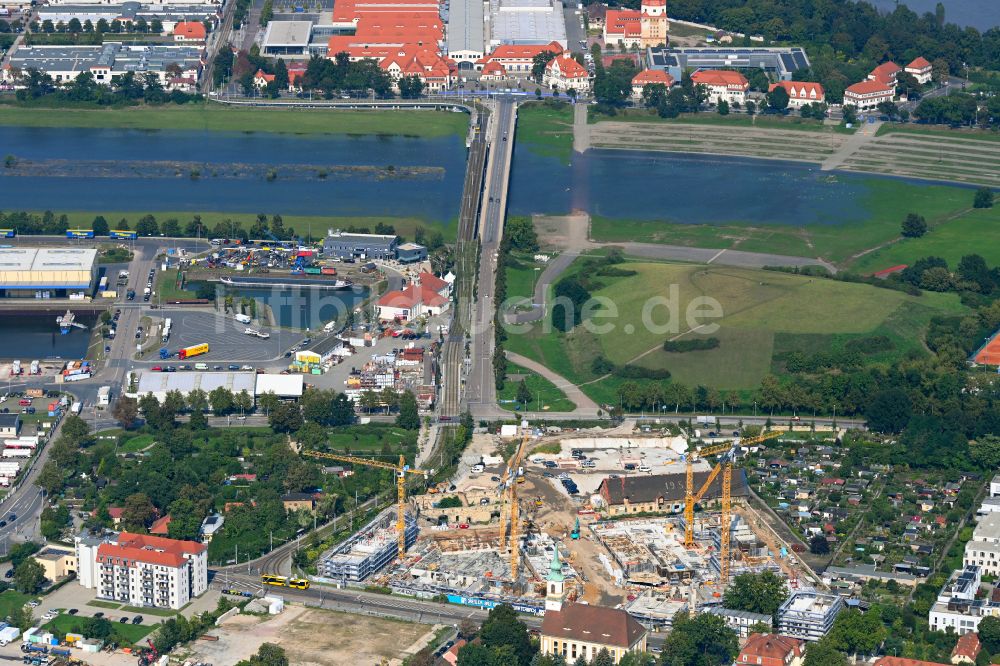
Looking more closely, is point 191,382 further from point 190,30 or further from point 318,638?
→ point 190,30

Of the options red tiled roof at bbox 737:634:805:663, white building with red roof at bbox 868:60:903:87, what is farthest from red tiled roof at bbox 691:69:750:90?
red tiled roof at bbox 737:634:805:663

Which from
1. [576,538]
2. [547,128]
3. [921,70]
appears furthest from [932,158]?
[576,538]

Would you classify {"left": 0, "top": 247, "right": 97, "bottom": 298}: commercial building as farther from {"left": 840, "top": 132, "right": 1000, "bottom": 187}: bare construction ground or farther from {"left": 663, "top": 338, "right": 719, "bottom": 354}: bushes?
{"left": 840, "top": 132, "right": 1000, "bottom": 187}: bare construction ground

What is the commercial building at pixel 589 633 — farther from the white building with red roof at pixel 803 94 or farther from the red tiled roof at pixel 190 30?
the red tiled roof at pixel 190 30

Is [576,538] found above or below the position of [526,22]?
below

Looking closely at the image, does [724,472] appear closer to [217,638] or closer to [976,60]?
[217,638]

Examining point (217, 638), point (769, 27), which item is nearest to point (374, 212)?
point (769, 27)

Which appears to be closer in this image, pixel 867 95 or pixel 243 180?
pixel 243 180
